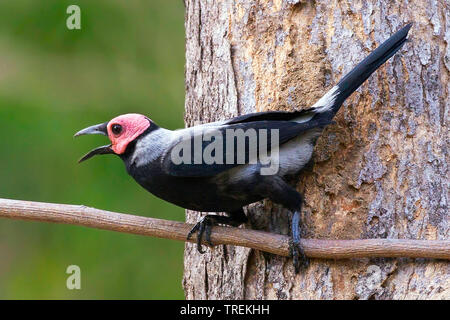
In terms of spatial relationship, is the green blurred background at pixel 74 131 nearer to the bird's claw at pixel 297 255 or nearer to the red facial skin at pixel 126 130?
the red facial skin at pixel 126 130

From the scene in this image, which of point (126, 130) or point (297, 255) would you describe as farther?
point (126, 130)

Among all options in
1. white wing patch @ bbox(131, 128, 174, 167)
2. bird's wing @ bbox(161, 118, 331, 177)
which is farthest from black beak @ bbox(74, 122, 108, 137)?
bird's wing @ bbox(161, 118, 331, 177)

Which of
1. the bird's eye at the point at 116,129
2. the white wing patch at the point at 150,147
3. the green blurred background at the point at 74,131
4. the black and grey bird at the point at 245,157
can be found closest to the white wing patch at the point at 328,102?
the black and grey bird at the point at 245,157

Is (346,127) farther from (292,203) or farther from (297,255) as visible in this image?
(297,255)

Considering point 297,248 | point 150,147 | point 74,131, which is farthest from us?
point 74,131

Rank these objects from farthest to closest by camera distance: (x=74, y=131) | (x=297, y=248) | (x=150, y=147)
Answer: (x=74, y=131), (x=150, y=147), (x=297, y=248)

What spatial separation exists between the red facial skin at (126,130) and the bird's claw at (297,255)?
631 millimetres

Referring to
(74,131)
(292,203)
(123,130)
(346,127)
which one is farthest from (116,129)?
(74,131)

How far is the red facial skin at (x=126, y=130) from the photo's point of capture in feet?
7.61

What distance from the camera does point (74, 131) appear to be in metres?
3.72

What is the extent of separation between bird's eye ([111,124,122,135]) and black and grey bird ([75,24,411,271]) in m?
0.10

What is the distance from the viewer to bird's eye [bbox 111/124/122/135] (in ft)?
7.59

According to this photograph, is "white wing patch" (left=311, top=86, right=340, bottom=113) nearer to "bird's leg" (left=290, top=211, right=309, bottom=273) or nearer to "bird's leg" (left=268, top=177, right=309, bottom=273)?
"bird's leg" (left=268, top=177, right=309, bottom=273)

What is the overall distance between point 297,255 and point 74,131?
191 cm
